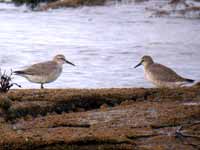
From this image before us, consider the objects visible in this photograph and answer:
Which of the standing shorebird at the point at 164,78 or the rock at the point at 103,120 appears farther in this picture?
the standing shorebird at the point at 164,78

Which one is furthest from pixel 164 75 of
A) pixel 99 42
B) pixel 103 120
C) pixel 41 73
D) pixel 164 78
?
pixel 99 42

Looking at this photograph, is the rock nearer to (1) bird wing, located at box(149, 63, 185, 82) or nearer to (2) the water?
(1) bird wing, located at box(149, 63, 185, 82)

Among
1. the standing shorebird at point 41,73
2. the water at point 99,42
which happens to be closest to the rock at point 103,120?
the standing shorebird at point 41,73

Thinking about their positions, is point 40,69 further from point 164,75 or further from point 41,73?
point 164,75

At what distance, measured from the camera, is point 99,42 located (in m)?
24.3

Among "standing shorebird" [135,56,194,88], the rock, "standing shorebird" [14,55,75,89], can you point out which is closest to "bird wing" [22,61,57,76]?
"standing shorebird" [14,55,75,89]

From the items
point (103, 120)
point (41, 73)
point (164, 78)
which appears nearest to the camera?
point (103, 120)

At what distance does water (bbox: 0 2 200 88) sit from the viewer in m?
17.8

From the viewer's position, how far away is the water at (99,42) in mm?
17797

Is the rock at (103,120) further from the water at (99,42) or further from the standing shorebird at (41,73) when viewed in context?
the water at (99,42)

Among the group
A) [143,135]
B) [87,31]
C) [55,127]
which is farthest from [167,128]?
[87,31]

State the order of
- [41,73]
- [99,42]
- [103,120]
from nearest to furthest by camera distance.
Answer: [103,120], [41,73], [99,42]

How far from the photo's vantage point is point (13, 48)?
75.7ft

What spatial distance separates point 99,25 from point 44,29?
2251 mm
